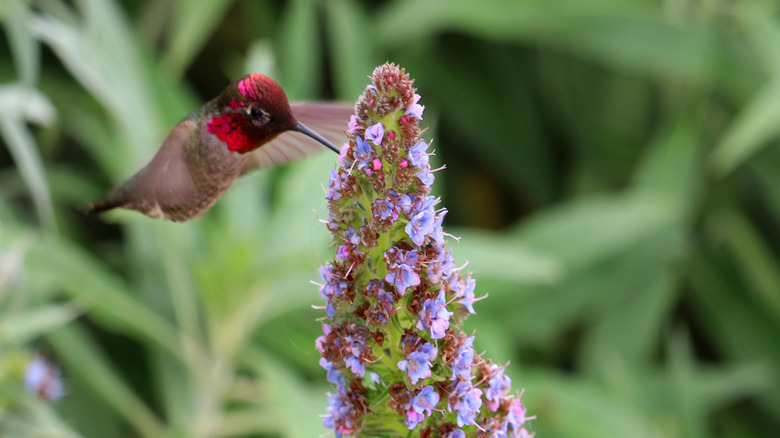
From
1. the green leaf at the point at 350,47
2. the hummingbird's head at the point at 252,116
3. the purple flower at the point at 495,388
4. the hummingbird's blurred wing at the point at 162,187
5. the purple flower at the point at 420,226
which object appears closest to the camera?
the purple flower at the point at 420,226

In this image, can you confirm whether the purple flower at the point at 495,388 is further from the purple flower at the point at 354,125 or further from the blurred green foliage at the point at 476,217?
the blurred green foliage at the point at 476,217

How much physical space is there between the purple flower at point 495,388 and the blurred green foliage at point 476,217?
3.24 ft

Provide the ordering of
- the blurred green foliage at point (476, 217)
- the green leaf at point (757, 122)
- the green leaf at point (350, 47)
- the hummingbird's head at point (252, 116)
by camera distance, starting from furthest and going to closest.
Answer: the green leaf at point (350, 47)
the green leaf at point (757, 122)
the blurred green foliage at point (476, 217)
the hummingbird's head at point (252, 116)

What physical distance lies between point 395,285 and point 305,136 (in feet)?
1.68

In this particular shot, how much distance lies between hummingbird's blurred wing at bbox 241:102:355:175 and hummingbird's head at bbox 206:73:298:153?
0.23 feet

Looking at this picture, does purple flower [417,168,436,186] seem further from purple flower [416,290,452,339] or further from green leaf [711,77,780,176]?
green leaf [711,77,780,176]

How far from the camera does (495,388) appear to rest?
0.98 m

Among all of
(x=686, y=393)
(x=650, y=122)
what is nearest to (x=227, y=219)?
(x=686, y=393)

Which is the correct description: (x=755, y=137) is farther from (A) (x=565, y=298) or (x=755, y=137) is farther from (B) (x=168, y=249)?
Result: (B) (x=168, y=249)

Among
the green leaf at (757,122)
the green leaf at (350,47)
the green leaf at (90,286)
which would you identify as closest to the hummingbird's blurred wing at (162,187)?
the green leaf at (90,286)

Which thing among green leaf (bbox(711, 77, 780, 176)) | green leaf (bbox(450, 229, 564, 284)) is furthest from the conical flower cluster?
green leaf (bbox(711, 77, 780, 176))

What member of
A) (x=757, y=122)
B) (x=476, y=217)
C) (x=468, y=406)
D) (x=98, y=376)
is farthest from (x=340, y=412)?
(x=476, y=217)

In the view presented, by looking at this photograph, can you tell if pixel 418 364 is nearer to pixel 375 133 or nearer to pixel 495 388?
pixel 495 388

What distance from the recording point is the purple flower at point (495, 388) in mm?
974
